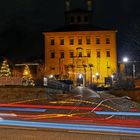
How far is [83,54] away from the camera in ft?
420

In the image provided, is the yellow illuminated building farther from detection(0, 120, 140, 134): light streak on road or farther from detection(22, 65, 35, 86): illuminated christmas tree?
detection(0, 120, 140, 134): light streak on road

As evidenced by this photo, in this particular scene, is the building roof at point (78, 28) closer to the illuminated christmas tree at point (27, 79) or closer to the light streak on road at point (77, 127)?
the illuminated christmas tree at point (27, 79)

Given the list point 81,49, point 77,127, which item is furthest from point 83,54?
point 77,127

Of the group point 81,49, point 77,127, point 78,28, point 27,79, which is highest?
point 78,28

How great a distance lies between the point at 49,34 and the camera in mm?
129125

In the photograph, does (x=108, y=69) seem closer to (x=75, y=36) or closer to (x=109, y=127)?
(x=75, y=36)

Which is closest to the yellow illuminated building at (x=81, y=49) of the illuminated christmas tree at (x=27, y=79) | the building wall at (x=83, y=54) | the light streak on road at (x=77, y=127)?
the building wall at (x=83, y=54)

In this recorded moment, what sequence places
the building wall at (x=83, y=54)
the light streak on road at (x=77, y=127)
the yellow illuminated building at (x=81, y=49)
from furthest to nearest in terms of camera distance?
the yellow illuminated building at (x=81, y=49), the building wall at (x=83, y=54), the light streak on road at (x=77, y=127)

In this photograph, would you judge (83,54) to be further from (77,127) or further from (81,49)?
(77,127)

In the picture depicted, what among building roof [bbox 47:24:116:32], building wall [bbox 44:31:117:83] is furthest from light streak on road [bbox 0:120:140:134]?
building roof [bbox 47:24:116:32]

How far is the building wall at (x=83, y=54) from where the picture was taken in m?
123

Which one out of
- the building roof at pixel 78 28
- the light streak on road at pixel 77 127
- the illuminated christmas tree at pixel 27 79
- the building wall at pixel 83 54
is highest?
the building roof at pixel 78 28

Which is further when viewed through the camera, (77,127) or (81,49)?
(81,49)

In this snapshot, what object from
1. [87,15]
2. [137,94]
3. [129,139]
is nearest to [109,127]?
[129,139]
